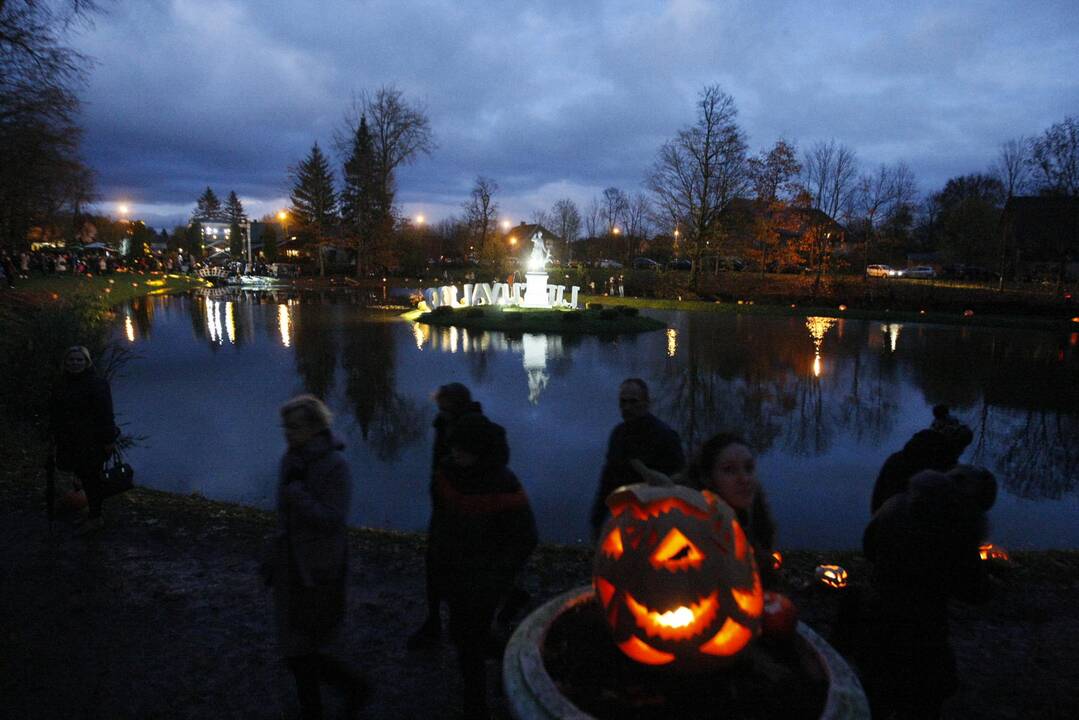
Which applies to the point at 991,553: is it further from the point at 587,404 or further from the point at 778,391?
the point at 778,391

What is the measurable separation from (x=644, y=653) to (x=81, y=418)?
5.67 meters

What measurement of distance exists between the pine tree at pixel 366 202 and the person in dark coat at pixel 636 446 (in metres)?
55.8

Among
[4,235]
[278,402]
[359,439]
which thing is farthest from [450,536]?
[4,235]

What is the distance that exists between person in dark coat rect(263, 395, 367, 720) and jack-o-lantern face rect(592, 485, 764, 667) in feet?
4.92

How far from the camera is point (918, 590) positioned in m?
2.74

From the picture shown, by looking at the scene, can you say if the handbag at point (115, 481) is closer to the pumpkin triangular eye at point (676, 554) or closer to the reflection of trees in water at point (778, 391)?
the pumpkin triangular eye at point (676, 554)

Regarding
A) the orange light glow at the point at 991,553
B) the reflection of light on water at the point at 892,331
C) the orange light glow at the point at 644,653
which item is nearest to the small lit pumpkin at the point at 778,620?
the orange light glow at the point at 644,653

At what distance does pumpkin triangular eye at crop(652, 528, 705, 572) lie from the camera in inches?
96.7

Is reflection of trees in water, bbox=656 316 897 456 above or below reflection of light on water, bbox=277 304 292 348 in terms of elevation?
below

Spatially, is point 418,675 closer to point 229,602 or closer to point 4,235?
point 229,602

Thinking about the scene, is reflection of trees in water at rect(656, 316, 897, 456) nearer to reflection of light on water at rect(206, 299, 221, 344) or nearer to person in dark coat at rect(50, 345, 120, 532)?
person in dark coat at rect(50, 345, 120, 532)

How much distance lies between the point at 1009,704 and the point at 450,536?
3.61 m

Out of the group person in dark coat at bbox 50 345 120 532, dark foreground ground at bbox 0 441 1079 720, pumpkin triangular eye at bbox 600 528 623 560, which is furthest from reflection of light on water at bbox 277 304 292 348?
pumpkin triangular eye at bbox 600 528 623 560

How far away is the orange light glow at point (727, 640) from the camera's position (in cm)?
247
